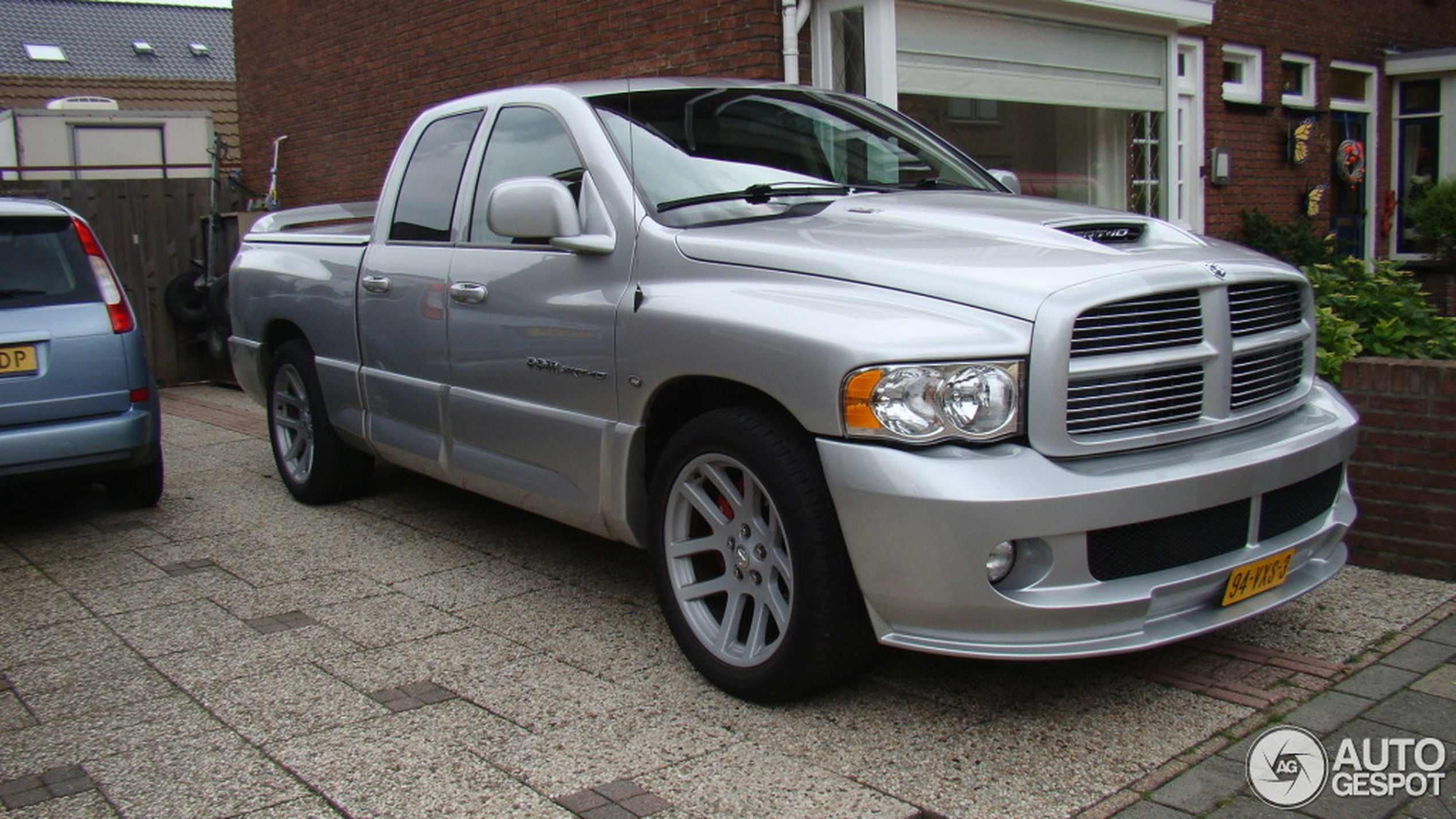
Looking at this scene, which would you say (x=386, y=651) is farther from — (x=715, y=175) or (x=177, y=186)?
(x=177, y=186)

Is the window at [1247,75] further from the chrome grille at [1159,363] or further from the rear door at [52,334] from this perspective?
the rear door at [52,334]

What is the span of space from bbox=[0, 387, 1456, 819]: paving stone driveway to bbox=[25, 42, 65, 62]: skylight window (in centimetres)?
3014

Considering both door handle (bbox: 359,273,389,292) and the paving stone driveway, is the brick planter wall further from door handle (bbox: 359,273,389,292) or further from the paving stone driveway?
door handle (bbox: 359,273,389,292)

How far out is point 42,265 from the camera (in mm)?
5957

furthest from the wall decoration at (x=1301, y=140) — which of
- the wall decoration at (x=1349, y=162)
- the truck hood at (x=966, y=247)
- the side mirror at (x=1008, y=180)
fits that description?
the truck hood at (x=966, y=247)

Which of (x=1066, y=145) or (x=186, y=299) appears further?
(x=186, y=299)

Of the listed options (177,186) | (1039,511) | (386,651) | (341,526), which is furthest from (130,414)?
(177,186)

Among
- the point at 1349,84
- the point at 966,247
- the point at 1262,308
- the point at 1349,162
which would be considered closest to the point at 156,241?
the point at 966,247

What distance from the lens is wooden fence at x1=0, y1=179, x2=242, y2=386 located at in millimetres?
11195

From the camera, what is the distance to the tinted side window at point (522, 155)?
4488 millimetres

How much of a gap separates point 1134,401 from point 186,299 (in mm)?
10221

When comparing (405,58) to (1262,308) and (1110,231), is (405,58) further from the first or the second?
(1262,308)

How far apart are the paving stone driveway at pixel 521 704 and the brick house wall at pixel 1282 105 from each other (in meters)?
7.78

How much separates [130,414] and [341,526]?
111 centimetres
